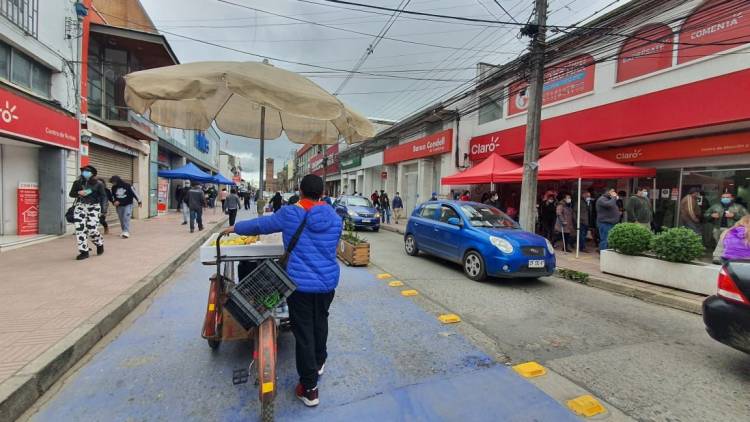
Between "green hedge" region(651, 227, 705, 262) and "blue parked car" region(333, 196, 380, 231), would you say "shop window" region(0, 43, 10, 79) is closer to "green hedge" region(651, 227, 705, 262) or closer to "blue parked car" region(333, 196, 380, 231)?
"blue parked car" region(333, 196, 380, 231)

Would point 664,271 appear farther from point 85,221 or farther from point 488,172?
point 85,221

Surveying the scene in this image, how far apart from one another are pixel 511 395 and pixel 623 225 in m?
5.82

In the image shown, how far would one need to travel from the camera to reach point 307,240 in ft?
8.30

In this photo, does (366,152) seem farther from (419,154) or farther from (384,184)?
(419,154)

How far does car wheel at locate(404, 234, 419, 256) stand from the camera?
888 centimetres

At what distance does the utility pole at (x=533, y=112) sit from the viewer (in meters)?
8.50

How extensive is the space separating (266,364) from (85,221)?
633 centimetres

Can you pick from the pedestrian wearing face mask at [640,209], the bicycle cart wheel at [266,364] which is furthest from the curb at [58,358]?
the pedestrian wearing face mask at [640,209]

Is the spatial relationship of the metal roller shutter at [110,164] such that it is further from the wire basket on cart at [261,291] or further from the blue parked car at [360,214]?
the wire basket on cart at [261,291]

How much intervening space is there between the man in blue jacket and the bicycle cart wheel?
0.18 meters

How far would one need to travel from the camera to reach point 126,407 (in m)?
2.53

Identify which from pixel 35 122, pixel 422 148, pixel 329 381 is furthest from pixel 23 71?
pixel 422 148

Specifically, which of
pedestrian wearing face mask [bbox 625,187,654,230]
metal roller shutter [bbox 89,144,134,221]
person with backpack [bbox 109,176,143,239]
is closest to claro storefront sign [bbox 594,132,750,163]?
pedestrian wearing face mask [bbox 625,187,654,230]

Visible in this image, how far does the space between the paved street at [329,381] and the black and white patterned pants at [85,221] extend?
11.9 feet
